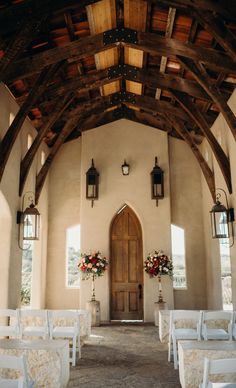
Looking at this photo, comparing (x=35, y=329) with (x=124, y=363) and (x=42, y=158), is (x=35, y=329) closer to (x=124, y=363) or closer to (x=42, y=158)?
(x=124, y=363)

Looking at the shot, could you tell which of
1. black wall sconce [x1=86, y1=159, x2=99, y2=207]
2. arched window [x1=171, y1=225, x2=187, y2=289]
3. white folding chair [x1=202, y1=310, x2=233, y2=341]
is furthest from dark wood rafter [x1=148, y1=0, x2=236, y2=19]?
arched window [x1=171, y1=225, x2=187, y2=289]

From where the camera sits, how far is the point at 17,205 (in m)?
8.20

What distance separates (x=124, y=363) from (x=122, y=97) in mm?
6814

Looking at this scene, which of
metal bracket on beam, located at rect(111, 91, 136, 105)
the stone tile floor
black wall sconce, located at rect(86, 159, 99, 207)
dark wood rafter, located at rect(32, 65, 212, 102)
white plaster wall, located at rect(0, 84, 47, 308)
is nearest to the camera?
the stone tile floor

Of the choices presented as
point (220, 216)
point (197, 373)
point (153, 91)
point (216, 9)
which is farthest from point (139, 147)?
point (197, 373)

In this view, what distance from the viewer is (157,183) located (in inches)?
417

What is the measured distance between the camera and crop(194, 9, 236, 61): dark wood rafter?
18.3ft

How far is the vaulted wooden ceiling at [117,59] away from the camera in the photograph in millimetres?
5699

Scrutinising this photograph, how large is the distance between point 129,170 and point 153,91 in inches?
98.4

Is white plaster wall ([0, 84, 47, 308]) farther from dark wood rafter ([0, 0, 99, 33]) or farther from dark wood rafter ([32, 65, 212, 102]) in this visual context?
dark wood rafter ([0, 0, 99, 33])

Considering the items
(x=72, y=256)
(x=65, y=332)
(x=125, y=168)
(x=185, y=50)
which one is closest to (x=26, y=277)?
(x=72, y=256)

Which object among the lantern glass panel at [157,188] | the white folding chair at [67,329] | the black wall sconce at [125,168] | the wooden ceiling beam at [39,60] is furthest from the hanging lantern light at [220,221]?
the wooden ceiling beam at [39,60]

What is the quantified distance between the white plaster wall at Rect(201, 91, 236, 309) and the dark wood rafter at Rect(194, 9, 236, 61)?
73.2 inches

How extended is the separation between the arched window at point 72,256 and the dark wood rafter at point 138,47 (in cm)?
549
